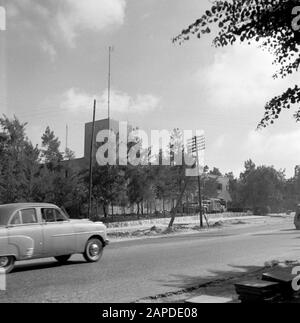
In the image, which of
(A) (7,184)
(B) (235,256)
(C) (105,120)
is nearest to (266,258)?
(B) (235,256)

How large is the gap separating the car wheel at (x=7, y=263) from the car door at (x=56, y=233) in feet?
3.36

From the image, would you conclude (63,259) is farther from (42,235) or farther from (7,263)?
(7,263)

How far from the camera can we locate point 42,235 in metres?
12.3

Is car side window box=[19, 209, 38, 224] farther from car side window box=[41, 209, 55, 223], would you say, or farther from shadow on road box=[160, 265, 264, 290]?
shadow on road box=[160, 265, 264, 290]

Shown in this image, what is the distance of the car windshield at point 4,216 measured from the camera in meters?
11.7

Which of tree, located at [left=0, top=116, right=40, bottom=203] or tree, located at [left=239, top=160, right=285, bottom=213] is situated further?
tree, located at [left=239, top=160, right=285, bottom=213]

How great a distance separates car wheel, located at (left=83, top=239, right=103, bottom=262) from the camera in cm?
1376

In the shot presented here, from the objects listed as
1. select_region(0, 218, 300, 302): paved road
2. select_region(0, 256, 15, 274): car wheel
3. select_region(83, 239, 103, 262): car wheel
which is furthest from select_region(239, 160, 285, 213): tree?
select_region(0, 256, 15, 274): car wheel

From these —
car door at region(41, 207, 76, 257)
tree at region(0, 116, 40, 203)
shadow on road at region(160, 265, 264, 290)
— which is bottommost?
shadow on road at region(160, 265, 264, 290)
